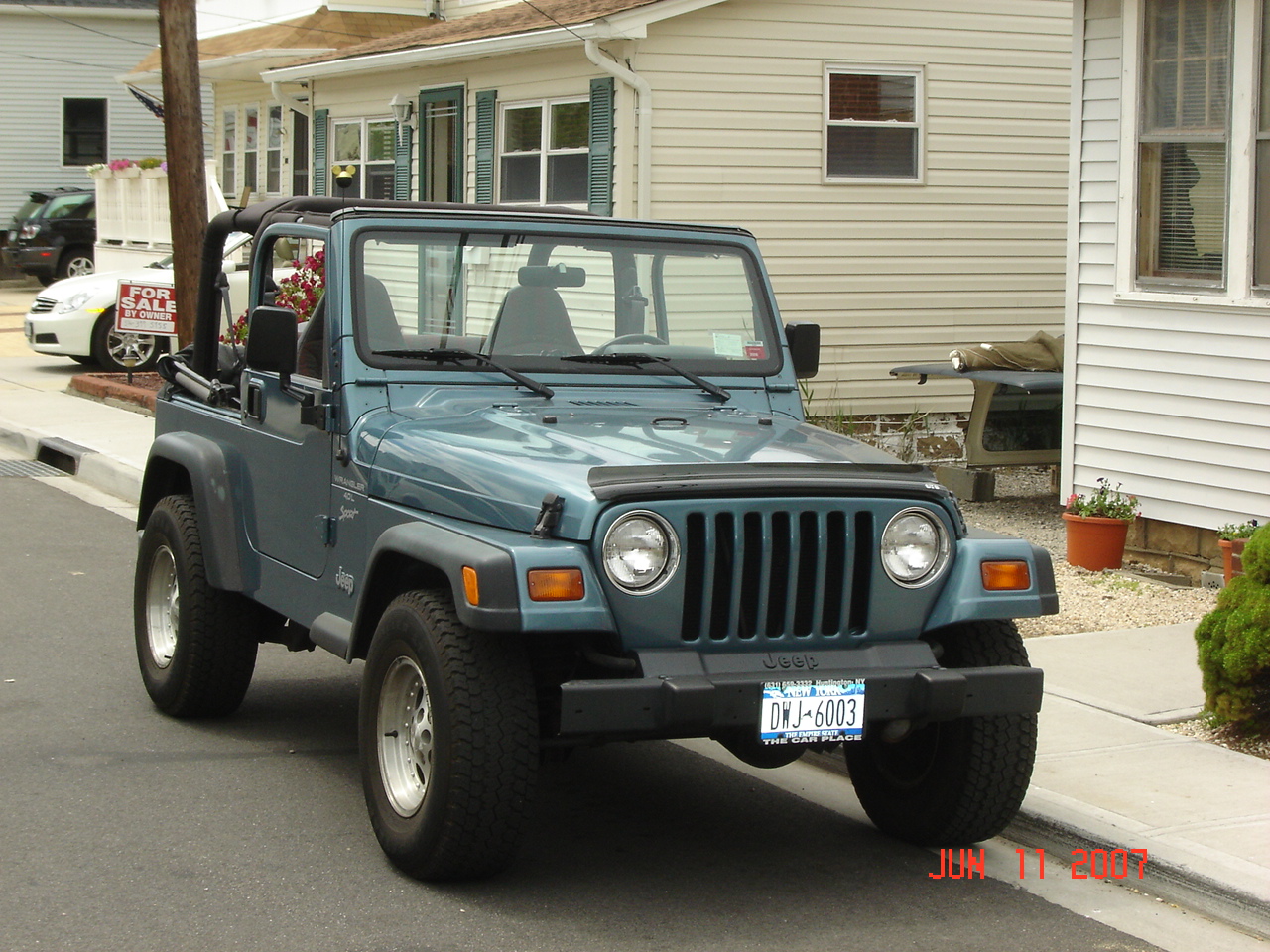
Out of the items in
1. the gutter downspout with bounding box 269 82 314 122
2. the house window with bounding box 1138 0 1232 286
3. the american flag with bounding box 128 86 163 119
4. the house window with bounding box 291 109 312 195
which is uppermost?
the american flag with bounding box 128 86 163 119

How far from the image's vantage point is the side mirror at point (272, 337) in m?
5.38

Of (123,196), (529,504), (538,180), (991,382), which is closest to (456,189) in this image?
(538,180)

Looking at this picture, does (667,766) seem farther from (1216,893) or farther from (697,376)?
(1216,893)

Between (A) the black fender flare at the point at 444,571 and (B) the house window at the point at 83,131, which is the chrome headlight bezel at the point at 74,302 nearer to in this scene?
(A) the black fender flare at the point at 444,571

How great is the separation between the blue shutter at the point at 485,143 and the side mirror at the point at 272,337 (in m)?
10.8

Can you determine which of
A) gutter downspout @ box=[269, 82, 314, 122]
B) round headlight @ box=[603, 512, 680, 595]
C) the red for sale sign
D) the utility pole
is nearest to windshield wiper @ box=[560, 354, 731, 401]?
round headlight @ box=[603, 512, 680, 595]

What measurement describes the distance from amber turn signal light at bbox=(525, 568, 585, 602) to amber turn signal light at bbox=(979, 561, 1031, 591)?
120 centimetres

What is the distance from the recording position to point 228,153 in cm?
2523

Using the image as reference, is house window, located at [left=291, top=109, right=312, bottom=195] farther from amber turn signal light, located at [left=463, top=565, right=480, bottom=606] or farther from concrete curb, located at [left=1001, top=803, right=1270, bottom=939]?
amber turn signal light, located at [left=463, top=565, right=480, bottom=606]

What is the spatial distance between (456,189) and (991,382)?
7.59 meters

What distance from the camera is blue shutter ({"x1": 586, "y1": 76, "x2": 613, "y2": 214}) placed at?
13977mm

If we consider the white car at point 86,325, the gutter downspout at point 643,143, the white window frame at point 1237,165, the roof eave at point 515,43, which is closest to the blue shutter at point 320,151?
the roof eave at point 515,43

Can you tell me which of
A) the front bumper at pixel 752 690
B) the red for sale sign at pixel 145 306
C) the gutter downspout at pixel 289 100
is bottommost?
the front bumper at pixel 752 690
